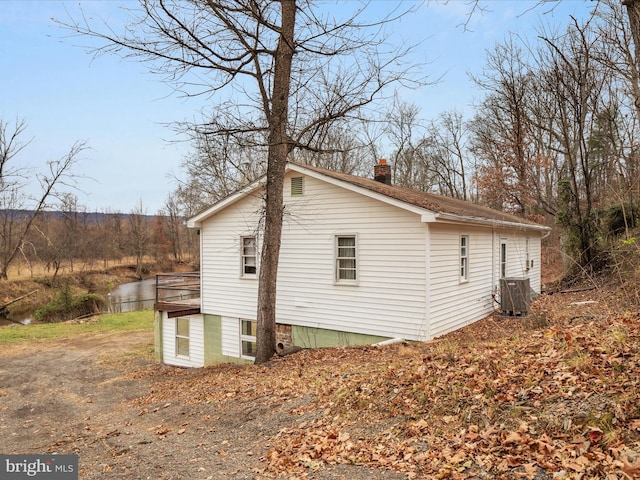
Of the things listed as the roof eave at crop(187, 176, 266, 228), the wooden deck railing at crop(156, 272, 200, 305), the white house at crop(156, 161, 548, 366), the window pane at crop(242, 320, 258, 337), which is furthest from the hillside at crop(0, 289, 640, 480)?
the wooden deck railing at crop(156, 272, 200, 305)

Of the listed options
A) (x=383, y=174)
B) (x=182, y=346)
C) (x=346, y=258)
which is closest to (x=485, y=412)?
(x=346, y=258)

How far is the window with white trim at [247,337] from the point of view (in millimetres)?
13547

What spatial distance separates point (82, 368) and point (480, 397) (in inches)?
598

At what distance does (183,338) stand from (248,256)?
463 cm

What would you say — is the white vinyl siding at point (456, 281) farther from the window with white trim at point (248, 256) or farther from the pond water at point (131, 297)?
the pond water at point (131, 297)

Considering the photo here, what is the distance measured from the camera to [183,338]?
15.4m

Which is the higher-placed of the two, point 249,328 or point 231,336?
point 249,328

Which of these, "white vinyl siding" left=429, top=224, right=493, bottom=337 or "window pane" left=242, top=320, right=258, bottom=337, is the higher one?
"white vinyl siding" left=429, top=224, right=493, bottom=337

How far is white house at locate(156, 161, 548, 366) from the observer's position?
409 inches

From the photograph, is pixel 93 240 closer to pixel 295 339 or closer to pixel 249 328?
pixel 249 328

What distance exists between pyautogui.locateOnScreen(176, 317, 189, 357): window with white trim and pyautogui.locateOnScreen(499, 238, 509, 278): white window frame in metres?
11.6

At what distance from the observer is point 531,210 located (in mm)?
29297

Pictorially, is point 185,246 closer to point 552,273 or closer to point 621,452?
point 552,273

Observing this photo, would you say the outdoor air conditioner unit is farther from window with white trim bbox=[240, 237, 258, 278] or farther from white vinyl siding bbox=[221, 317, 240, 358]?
white vinyl siding bbox=[221, 317, 240, 358]
